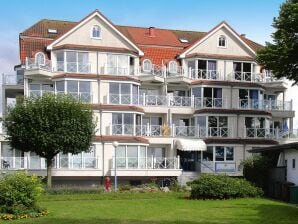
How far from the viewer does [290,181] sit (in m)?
41.2

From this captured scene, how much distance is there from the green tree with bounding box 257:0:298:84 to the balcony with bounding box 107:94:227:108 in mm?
29350

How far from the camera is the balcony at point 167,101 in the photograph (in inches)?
2148

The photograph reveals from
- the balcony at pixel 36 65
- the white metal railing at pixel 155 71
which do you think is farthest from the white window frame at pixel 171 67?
the balcony at pixel 36 65

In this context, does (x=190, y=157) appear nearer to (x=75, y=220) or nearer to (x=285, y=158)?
(x=285, y=158)

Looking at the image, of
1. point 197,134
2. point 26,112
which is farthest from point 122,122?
point 26,112

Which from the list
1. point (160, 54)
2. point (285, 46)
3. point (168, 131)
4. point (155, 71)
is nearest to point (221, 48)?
point (160, 54)

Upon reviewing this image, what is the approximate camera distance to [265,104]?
61.1 m

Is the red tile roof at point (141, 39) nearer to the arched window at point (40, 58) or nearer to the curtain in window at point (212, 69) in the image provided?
the arched window at point (40, 58)

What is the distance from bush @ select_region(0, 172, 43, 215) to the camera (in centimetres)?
2559

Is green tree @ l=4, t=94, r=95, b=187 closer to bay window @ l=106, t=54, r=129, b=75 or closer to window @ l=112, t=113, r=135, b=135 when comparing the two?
window @ l=112, t=113, r=135, b=135

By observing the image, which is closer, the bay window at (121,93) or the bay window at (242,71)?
the bay window at (121,93)

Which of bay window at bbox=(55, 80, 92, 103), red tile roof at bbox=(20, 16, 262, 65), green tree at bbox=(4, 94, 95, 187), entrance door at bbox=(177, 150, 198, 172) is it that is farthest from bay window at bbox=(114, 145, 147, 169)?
red tile roof at bbox=(20, 16, 262, 65)

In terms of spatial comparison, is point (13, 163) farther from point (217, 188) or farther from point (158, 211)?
point (158, 211)

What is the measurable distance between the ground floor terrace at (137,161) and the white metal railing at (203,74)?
7217mm
